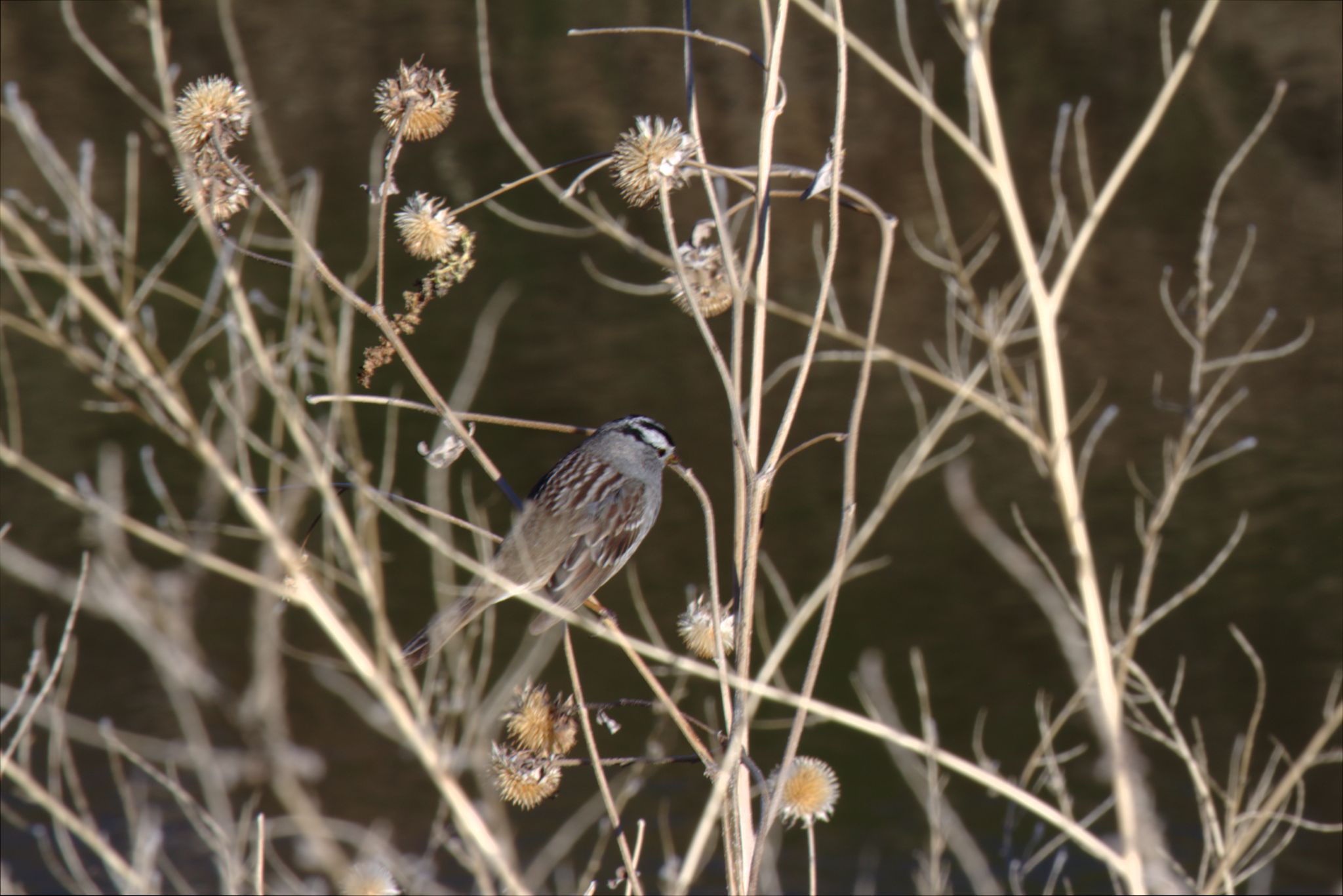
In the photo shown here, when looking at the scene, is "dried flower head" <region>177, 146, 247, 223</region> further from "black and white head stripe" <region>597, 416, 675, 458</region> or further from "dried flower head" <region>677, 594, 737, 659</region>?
"black and white head stripe" <region>597, 416, 675, 458</region>

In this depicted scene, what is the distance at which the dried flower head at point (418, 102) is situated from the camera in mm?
3576

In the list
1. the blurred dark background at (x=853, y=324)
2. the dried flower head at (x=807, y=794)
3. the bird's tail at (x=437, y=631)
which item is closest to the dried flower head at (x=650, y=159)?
the blurred dark background at (x=853, y=324)

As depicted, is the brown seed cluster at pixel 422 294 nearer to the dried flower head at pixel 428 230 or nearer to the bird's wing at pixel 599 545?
the dried flower head at pixel 428 230

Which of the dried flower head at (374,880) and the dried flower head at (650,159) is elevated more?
the dried flower head at (650,159)

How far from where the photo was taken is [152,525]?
16359 mm

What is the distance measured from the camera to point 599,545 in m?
5.10

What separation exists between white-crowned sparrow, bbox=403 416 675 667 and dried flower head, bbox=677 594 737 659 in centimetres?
115

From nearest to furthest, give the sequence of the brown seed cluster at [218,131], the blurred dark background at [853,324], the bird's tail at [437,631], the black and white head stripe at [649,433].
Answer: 1. the brown seed cluster at [218,131]
2. the bird's tail at [437,631]
3. the black and white head stripe at [649,433]
4. the blurred dark background at [853,324]

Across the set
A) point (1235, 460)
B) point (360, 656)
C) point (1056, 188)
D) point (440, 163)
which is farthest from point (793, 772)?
point (440, 163)

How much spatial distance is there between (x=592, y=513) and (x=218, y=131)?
206 centimetres

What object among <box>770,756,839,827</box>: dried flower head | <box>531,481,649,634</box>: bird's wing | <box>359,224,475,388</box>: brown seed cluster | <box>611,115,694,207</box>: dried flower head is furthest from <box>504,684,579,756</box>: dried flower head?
<box>531,481,649,634</box>: bird's wing

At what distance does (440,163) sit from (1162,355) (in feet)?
35.8

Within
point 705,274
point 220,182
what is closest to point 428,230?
point 220,182

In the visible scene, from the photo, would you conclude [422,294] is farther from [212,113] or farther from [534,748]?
[534,748]
